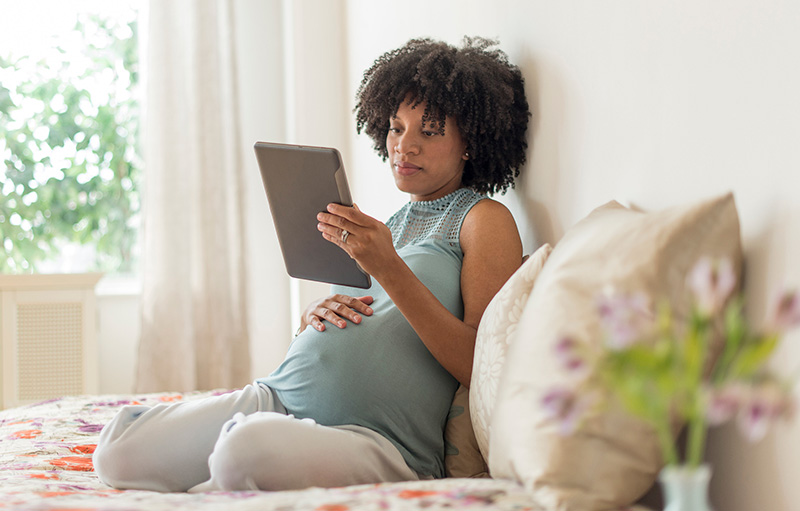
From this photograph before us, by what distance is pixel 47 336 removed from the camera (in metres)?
2.98

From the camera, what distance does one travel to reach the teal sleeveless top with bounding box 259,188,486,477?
117cm

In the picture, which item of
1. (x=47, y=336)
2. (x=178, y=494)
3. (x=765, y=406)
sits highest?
(x=765, y=406)

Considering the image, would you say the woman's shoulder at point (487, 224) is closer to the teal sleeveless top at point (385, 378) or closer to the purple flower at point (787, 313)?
the teal sleeveless top at point (385, 378)

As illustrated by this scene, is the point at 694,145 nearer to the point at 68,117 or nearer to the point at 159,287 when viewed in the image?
the point at 159,287

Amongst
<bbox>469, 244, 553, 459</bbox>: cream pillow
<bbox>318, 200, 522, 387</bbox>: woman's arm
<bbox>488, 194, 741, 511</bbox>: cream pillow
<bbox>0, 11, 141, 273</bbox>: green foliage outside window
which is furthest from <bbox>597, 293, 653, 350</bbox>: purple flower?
<bbox>0, 11, 141, 273</bbox>: green foliage outside window

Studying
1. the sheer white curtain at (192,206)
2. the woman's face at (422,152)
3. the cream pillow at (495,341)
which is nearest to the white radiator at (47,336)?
the sheer white curtain at (192,206)

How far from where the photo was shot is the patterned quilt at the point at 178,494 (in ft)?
2.56

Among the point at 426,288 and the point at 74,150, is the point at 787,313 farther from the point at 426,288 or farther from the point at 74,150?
the point at 74,150

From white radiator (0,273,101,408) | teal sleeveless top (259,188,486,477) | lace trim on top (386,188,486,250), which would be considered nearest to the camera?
teal sleeveless top (259,188,486,477)

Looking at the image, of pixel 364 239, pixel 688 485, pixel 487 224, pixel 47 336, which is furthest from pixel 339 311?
pixel 47 336

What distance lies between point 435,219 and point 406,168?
115 millimetres

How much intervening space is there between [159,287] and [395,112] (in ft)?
6.90

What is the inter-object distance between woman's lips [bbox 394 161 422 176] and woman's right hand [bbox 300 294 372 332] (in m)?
0.29

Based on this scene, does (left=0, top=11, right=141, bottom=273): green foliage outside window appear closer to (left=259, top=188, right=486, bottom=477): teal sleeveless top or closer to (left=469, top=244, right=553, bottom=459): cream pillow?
(left=259, top=188, right=486, bottom=477): teal sleeveless top
